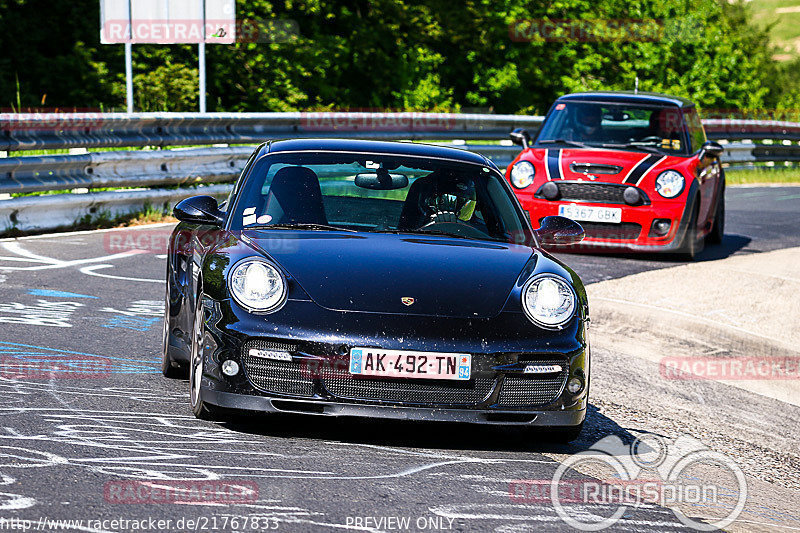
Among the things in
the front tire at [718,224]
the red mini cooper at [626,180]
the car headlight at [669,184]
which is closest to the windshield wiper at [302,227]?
the red mini cooper at [626,180]

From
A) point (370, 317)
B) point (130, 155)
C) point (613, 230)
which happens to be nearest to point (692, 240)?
point (613, 230)

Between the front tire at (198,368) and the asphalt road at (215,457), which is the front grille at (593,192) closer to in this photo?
the asphalt road at (215,457)

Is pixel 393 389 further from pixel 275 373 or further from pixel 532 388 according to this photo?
pixel 532 388

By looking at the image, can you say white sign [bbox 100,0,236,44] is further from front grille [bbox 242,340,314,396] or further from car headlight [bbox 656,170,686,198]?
front grille [bbox 242,340,314,396]

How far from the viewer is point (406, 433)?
17.2 feet

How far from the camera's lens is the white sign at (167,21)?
18688mm

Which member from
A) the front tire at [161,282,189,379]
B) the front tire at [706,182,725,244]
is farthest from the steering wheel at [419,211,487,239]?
the front tire at [706,182,725,244]

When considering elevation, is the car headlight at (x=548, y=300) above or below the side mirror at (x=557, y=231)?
below

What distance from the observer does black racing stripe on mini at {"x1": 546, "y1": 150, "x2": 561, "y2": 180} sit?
1242 centimetres

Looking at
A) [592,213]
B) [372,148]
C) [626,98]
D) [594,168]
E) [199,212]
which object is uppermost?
[626,98]

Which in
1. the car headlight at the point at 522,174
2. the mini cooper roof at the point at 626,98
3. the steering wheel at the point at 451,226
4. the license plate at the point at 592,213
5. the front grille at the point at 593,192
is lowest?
the license plate at the point at 592,213

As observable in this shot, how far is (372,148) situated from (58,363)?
187cm

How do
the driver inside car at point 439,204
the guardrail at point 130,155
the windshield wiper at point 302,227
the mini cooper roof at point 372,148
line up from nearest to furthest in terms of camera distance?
the windshield wiper at point 302,227, the driver inside car at point 439,204, the mini cooper roof at point 372,148, the guardrail at point 130,155

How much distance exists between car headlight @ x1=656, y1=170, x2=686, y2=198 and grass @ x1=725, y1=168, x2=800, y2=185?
1163cm
